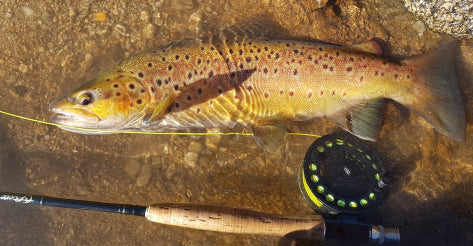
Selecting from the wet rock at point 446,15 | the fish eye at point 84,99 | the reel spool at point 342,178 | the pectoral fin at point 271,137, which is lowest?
the reel spool at point 342,178

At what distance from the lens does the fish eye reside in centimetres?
221

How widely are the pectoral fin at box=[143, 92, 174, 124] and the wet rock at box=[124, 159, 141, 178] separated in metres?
0.74

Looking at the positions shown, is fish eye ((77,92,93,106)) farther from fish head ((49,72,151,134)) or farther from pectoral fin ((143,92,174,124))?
pectoral fin ((143,92,174,124))

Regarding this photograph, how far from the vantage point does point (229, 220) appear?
2.26m

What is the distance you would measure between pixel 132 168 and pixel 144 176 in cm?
15

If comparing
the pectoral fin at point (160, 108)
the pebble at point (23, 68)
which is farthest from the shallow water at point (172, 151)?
the pectoral fin at point (160, 108)

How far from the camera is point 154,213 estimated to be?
2244 mm

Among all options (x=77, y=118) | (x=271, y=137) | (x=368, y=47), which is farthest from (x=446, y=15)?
(x=77, y=118)

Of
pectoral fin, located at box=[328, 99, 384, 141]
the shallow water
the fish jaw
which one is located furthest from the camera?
the shallow water

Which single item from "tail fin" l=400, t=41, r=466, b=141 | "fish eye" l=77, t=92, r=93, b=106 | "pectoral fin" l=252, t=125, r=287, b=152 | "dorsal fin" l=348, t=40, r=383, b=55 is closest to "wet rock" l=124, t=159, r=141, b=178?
"fish eye" l=77, t=92, r=93, b=106

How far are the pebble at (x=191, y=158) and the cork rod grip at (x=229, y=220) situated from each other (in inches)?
Answer: 24.2

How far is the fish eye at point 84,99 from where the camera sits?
7.26ft

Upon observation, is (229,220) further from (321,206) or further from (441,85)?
(441,85)

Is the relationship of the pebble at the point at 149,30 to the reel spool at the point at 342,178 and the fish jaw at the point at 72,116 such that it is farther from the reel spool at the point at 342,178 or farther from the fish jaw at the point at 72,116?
the reel spool at the point at 342,178
